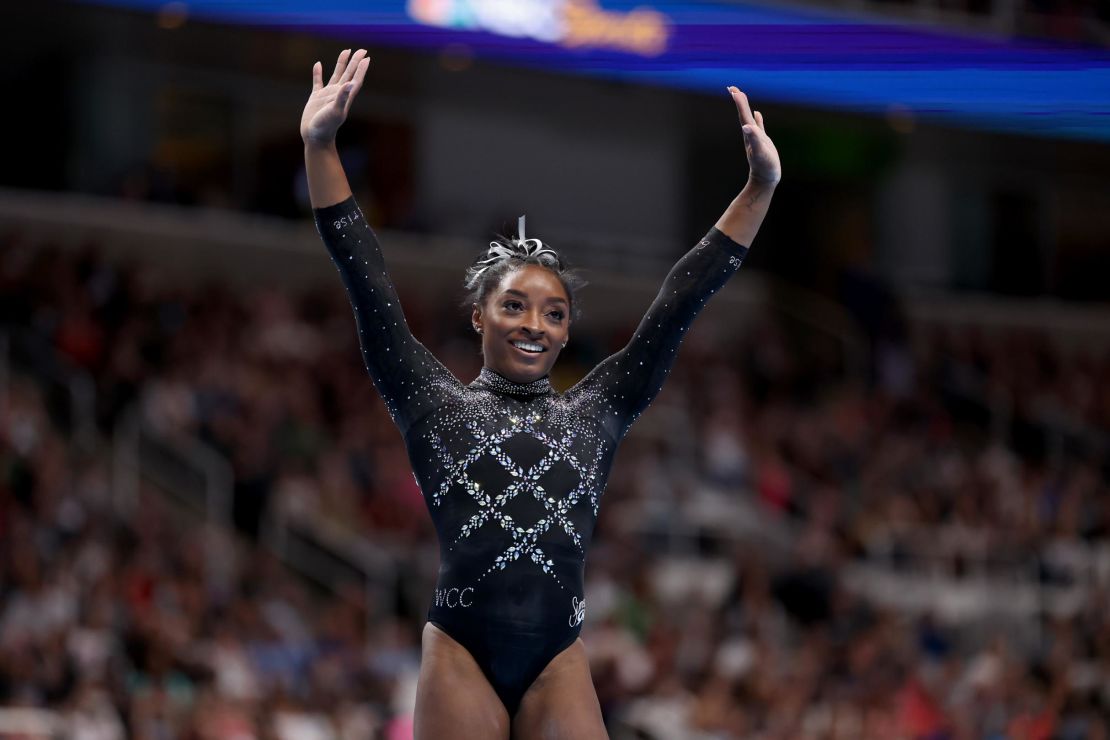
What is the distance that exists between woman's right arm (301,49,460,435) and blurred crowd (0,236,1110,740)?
562 centimetres

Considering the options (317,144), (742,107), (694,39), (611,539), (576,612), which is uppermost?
(694,39)

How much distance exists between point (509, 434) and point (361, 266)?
0.55m

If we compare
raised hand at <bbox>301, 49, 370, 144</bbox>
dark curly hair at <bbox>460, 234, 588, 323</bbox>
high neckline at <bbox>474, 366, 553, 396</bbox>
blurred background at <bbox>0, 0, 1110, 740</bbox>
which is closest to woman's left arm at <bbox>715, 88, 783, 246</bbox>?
dark curly hair at <bbox>460, 234, 588, 323</bbox>

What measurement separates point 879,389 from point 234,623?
854 centimetres

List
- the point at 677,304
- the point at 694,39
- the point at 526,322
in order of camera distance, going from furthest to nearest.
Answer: the point at 694,39, the point at 677,304, the point at 526,322

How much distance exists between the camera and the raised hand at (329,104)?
4184 millimetres

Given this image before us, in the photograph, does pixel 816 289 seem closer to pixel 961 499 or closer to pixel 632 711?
pixel 961 499

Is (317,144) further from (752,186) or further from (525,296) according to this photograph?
(752,186)

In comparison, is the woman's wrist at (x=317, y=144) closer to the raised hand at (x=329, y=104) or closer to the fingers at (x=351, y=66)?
the raised hand at (x=329, y=104)

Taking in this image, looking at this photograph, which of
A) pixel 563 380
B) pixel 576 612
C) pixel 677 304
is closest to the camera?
pixel 576 612

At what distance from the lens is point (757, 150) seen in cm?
445

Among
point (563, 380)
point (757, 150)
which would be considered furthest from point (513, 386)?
point (563, 380)

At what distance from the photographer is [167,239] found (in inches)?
620

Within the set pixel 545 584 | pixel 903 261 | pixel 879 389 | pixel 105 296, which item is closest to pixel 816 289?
pixel 903 261
